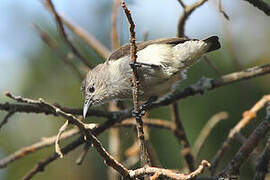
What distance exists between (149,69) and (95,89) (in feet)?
1.71

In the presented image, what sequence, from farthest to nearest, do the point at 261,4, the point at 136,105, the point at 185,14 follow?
the point at 185,14 → the point at 261,4 → the point at 136,105

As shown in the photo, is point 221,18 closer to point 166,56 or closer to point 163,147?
point 166,56

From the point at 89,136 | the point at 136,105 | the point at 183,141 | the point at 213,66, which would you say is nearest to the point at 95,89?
the point at 183,141

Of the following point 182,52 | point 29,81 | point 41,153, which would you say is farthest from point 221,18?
point 29,81

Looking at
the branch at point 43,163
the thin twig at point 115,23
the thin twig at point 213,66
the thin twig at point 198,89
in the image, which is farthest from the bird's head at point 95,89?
the thin twig at point 213,66

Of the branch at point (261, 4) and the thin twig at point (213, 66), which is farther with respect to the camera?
the thin twig at point (213, 66)

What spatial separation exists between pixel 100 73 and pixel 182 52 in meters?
0.68

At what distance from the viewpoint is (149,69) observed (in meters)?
3.25

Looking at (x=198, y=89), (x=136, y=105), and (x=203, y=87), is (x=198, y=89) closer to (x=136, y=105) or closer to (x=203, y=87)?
(x=203, y=87)

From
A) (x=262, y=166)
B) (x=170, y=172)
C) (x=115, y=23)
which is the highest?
(x=115, y=23)

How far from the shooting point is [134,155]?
3.57 meters

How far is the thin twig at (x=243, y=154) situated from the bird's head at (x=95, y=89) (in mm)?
1361

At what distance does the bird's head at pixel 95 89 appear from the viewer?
3471 mm

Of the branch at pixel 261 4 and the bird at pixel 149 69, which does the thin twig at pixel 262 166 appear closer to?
the branch at pixel 261 4
